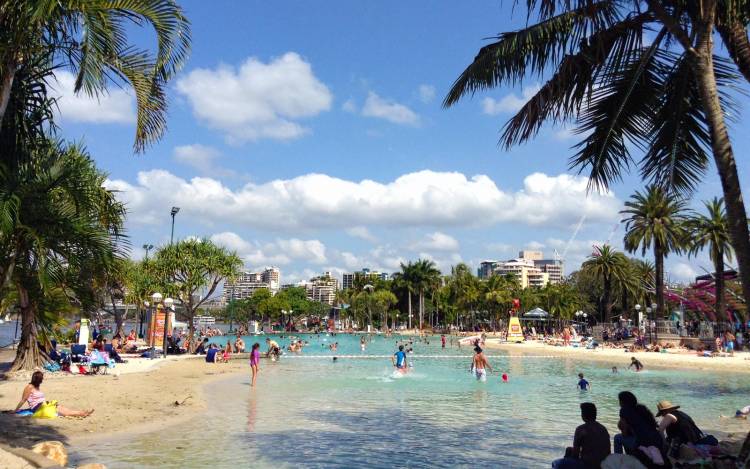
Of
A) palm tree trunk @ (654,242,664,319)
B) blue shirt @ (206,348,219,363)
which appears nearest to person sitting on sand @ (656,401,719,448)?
blue shirt @ (206,348,219,363)

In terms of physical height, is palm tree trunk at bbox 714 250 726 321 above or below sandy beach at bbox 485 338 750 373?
above

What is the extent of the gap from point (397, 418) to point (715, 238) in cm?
3878

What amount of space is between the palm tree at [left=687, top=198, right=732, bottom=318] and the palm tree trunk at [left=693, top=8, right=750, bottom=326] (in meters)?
43.0

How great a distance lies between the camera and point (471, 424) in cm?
1471

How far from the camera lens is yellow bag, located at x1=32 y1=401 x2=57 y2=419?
491 inches

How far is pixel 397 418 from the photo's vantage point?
1556 centimetres

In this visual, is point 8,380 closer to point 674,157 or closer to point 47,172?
point 47,172

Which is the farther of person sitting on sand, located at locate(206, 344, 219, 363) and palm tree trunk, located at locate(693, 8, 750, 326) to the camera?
person sitting on sand, located at locate(206, 344, 219, 363)

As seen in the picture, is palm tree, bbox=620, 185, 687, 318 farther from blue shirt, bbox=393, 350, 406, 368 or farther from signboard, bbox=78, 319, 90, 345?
signboard, bbox=78, 319, 90, 345

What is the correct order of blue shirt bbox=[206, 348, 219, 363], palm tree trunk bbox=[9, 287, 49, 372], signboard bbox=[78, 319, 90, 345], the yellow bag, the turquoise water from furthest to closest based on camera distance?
blue shirt bbox=[206, 348, 219, 363] → signboard bbox=[78, 319, 90, 345] → palm tree trunk bbox=[9, 287, 49, 372] → the yellow bag → the turquoise water

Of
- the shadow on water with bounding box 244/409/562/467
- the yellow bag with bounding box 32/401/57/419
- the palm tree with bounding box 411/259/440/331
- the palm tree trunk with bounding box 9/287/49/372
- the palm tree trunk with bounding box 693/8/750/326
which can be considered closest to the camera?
the palm tree trunk with bounding box 693/8/750/326

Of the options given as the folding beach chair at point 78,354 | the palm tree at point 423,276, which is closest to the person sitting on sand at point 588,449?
the folding beach chair at point 78,354

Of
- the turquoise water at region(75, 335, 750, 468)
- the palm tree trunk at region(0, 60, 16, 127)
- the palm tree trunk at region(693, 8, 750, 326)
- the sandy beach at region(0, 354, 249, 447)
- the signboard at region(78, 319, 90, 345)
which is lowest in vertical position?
the turquoise water at region(75, 335, 750, 468)

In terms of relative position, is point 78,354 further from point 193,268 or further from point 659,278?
point 659,278
